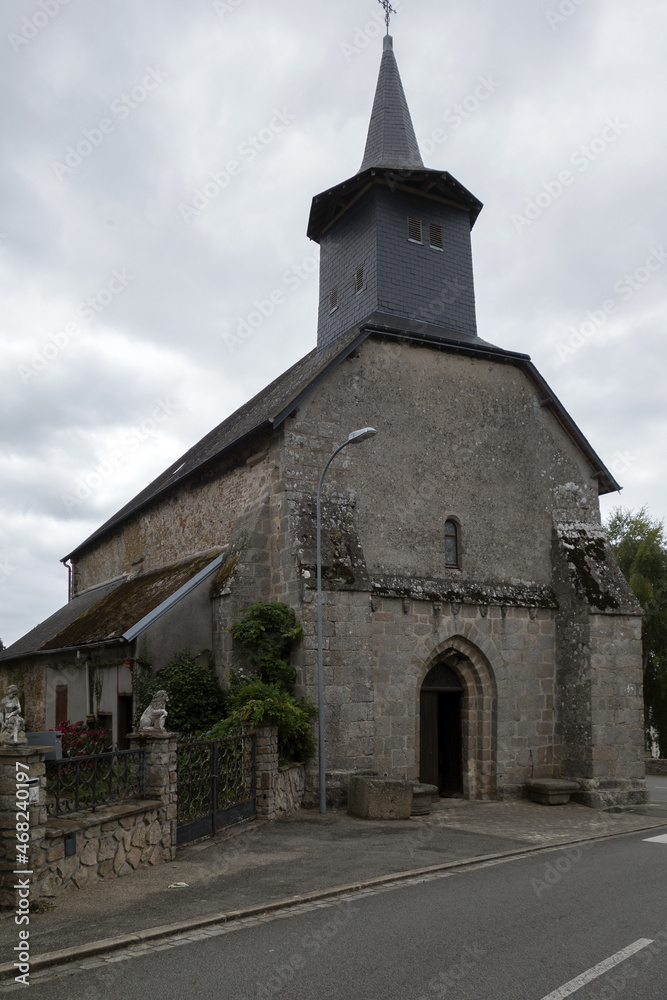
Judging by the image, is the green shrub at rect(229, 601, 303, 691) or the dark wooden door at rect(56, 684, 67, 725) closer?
the green shrub at rect(229, 601, 303, 691)

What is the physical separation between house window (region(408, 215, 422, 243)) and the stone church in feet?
0.11

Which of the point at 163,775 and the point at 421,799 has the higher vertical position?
the point at 163,775

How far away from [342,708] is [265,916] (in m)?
5.89

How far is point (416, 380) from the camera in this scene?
15750 millimetres

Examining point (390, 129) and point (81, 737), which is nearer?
point (81, 737)

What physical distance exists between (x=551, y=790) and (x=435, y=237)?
1199 centimetres

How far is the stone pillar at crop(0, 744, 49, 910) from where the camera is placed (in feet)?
23.0

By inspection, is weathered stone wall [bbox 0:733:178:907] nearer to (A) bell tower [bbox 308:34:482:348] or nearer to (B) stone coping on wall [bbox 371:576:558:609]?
(B) stone coping on wall [bbox 371:576:558:609]

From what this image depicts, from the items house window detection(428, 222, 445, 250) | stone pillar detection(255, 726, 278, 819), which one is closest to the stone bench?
stone pillar detection(255, 726, 278, 819)

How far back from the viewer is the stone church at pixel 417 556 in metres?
14.0

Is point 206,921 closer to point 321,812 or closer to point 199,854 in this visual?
point 199,854

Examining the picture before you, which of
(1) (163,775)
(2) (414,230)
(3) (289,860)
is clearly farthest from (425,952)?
(2) (414,230)

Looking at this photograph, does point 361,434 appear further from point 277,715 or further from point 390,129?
point 390,129

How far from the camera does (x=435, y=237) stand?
1861 centimetres
